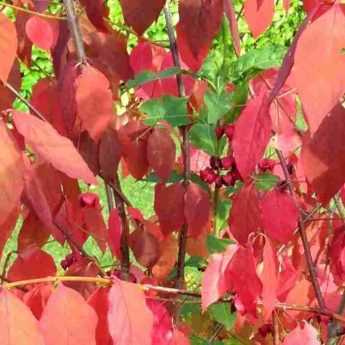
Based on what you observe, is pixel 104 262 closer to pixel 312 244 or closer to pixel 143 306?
pixel 312 244

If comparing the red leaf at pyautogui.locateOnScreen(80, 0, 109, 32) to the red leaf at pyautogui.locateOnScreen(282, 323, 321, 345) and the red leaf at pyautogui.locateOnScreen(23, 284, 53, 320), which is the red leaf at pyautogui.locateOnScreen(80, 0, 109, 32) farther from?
the red leaf at pyautogui.locateOnScreen(282, 323, 321, 345)

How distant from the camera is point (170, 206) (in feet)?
4.96

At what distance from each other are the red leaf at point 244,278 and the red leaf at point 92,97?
281 millimetres

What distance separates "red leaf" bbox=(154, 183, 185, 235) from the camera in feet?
4.93

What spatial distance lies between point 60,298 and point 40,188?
25 cm

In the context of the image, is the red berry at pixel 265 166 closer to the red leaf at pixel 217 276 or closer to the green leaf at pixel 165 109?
the green leaf at pixel 165 109

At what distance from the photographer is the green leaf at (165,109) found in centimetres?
146

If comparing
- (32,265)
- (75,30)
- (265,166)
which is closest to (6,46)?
(75,30)

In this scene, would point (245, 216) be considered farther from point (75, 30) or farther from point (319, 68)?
point (319, 68)

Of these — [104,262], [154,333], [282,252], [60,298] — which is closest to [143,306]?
[60,298]

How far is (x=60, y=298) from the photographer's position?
953 mm

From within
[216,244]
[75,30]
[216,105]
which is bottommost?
[216,244]

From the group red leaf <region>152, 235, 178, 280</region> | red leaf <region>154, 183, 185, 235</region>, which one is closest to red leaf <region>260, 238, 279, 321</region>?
red leaf <region>154, 183, 185, 235</region>

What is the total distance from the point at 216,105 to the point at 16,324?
600mm
